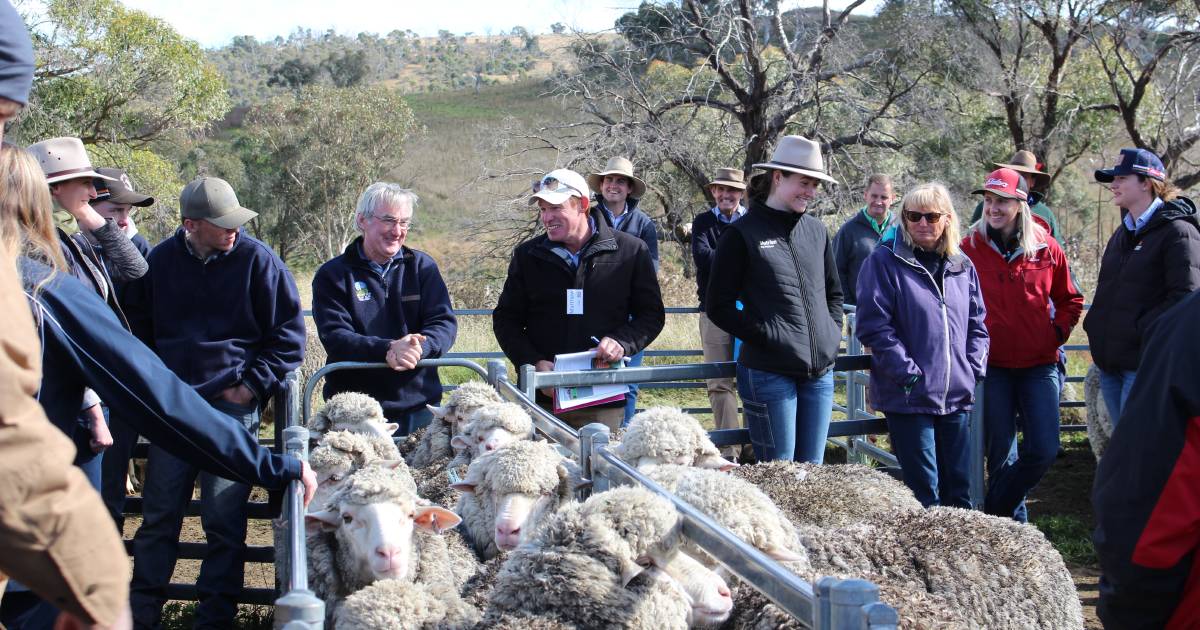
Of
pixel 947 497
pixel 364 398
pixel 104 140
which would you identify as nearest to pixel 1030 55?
pixel 947 497

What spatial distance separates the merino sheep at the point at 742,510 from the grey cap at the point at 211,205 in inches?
87.9

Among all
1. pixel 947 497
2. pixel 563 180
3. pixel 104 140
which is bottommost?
pixel 947 497

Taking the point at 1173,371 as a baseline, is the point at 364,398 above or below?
below

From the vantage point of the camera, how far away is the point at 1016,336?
4.80m

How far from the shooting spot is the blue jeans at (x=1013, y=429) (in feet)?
15.6

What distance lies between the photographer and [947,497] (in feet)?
14.7

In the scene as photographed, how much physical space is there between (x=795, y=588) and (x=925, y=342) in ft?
9.71

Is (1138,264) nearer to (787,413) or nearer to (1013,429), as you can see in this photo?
(1013,429)

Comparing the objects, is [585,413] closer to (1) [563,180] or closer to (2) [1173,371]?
(1) [563,180]

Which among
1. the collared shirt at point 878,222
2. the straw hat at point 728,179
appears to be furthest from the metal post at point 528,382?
the collared shirt at point 878,222

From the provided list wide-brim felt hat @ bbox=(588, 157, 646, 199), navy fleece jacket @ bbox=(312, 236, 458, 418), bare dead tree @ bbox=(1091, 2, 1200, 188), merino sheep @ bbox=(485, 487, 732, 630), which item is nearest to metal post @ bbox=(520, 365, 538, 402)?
navy fleece jacket @ bbox=(312, 236, 458, 418)

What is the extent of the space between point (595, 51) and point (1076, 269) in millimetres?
8351

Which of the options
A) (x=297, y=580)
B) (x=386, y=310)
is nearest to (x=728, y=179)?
(x=386, y=310)

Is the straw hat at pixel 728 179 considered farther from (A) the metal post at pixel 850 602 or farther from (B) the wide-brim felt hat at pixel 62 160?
(A) the metal post at pixel 850 602
